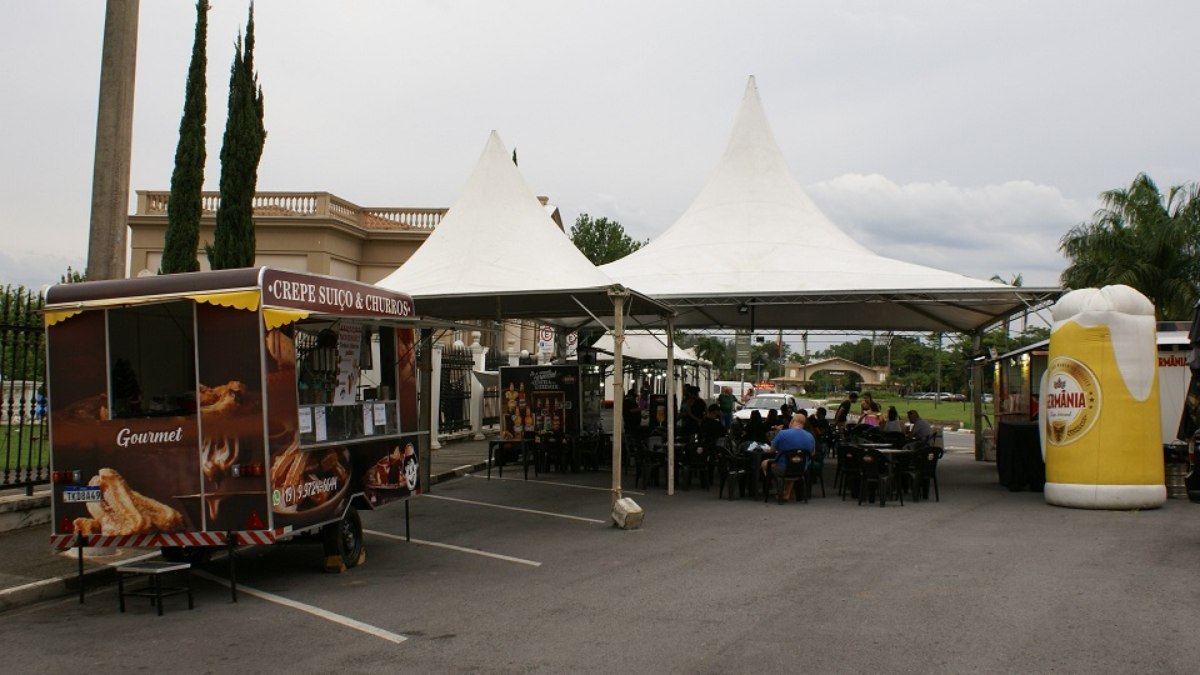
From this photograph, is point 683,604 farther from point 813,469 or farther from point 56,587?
point 813,469

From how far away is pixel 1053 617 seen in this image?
7316 millimetres

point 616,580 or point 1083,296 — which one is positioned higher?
point 1083,296

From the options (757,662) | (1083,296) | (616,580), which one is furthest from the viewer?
(1083,296)

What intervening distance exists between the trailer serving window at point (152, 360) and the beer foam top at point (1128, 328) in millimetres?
11688

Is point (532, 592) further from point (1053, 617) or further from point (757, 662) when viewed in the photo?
point (1053, 617)

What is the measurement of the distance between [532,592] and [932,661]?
3574 mm

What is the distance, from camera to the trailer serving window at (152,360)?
8539 mm

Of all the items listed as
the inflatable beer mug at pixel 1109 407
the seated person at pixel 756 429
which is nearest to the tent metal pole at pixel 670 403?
the seated person at pixel 756 429

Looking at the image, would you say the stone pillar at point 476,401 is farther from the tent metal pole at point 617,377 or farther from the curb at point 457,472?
the tent metal pole at point 617,377

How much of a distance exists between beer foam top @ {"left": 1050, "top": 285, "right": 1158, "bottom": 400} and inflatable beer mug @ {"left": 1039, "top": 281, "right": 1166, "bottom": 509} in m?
0.01

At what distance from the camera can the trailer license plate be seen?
27.3 feet

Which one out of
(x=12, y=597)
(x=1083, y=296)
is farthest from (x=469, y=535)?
(x=1083, y=296)

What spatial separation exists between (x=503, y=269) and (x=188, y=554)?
649 cm

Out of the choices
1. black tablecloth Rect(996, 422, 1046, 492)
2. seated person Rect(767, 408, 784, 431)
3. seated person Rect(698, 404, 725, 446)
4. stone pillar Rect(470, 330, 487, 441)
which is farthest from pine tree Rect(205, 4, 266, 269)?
black tablecloth Rect(996, 422, 1046, 492)
